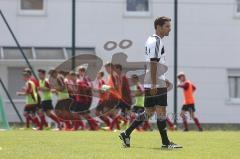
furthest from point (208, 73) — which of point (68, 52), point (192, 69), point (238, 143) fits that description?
point (238, 143)

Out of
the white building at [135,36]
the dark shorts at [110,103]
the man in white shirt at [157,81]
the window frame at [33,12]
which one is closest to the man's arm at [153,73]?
the man in white shirt at [157,81]

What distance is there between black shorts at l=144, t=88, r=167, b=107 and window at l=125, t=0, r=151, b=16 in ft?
61.4

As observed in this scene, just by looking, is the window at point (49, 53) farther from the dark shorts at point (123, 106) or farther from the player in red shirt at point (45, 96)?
the dark shorts at point (123, 106)

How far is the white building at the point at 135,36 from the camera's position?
1199 inches

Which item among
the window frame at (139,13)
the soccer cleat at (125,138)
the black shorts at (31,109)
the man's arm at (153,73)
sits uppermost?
the window frame at (139,13)

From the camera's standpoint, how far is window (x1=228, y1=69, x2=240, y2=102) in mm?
31969

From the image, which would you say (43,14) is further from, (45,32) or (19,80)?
(19,80)

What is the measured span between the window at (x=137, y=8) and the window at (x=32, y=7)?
3393mm

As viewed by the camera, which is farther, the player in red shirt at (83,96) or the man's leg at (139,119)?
the player in red shirt at (83,96)

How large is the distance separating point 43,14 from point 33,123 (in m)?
7.29


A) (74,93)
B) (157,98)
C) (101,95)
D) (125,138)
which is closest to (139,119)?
(125,138)

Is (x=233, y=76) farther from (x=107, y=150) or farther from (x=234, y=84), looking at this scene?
(x=107, y=150)

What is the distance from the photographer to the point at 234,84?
32344mm

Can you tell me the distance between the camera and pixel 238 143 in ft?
49.5
